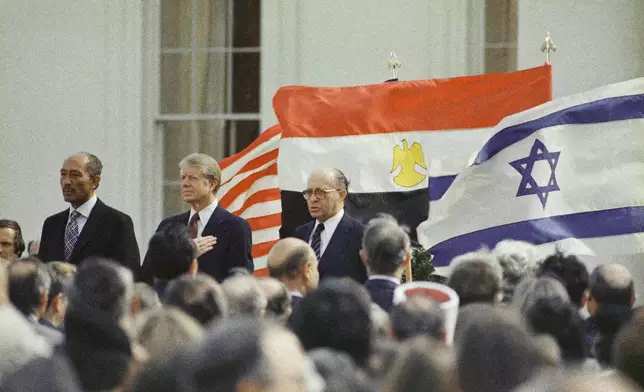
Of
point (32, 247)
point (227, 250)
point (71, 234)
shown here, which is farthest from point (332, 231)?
point (32, 247)

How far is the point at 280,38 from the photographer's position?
42.1 feet

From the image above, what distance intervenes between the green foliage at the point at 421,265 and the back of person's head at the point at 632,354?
5.73 m

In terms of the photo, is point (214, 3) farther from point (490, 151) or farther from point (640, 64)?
point (490, 151)

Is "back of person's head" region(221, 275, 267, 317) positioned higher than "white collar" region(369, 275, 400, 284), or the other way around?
"back of person's head" region(221, 275, 267, 317)

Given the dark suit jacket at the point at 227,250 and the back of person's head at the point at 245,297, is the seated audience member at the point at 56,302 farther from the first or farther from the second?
the dark suit jacket at the point at 227,250

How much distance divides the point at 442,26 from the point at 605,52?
4.53 feet

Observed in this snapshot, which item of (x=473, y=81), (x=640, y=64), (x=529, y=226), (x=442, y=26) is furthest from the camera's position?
(x=442, y=26)

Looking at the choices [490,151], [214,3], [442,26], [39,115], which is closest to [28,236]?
[39,115]

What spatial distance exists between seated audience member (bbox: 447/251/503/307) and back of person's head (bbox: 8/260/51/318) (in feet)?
5.19

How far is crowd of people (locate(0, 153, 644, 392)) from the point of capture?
3.90 m

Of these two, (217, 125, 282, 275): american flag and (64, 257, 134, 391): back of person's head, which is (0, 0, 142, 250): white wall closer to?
(217, 125, 282, 275): american flag

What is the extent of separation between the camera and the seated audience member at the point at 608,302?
6184 millimetres

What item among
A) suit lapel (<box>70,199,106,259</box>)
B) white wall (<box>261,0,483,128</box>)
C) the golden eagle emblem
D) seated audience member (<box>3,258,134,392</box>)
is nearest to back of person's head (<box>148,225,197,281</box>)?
seated audience member (<box>3,258,134,392</box>)

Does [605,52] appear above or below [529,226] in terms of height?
above
